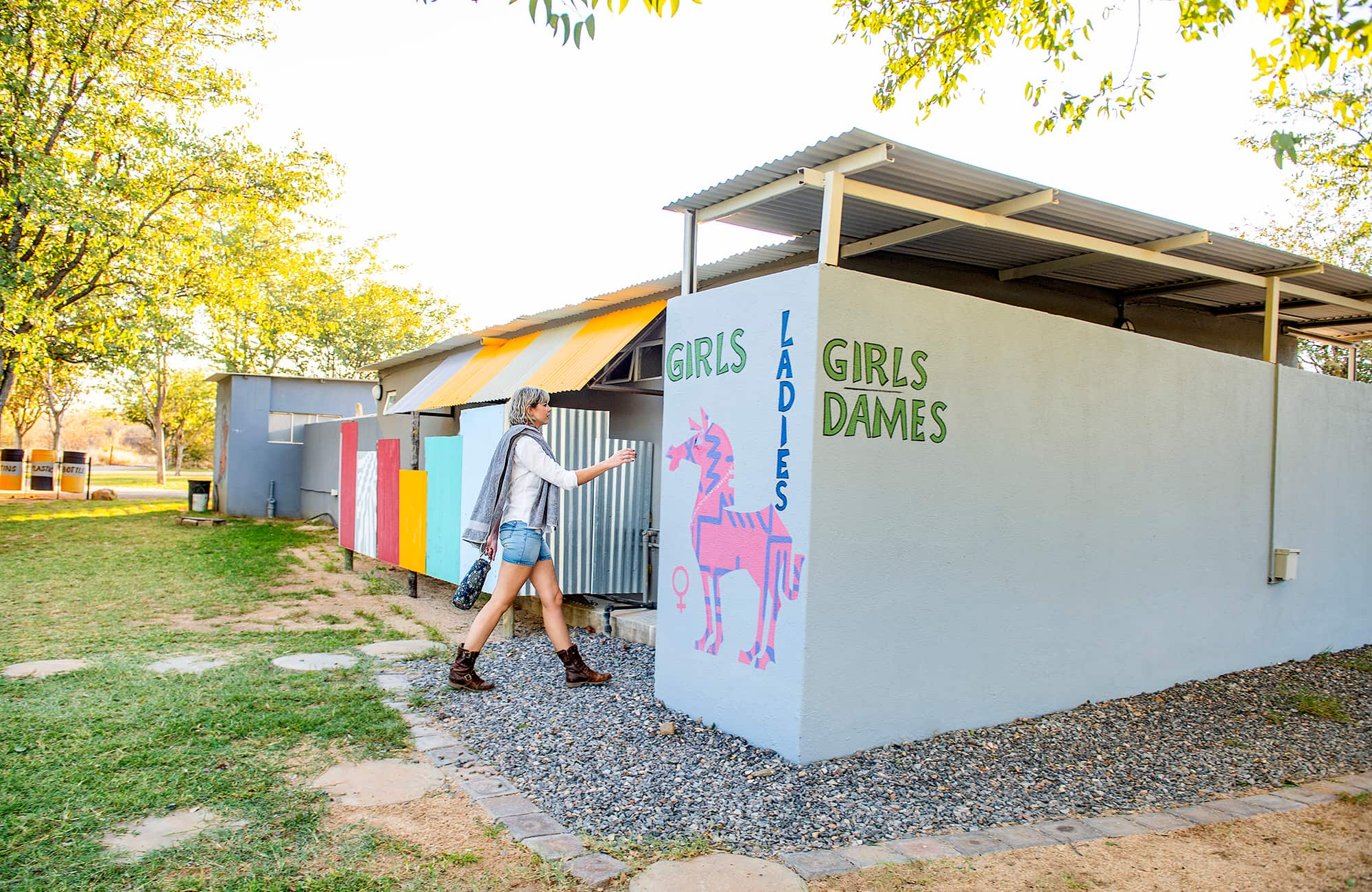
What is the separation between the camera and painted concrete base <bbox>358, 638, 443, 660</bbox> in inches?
249

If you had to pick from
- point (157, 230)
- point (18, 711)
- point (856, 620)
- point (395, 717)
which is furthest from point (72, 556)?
point (856, 620)

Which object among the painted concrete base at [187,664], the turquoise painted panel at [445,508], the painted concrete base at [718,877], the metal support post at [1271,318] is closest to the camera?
the painted concrete base at [718,877]

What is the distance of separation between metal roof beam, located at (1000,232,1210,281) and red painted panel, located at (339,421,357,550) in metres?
7.45

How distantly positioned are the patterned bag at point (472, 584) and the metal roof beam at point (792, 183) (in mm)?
2557

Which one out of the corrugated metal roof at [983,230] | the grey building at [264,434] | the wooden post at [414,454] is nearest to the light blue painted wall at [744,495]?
the corrugated metal roof at [983,230]

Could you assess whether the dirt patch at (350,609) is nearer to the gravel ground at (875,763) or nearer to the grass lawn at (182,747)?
the grass lawn at (182,747)

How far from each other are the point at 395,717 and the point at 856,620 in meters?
2.57

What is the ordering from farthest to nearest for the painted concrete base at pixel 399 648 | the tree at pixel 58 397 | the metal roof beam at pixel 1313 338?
the tree at pixel 58 397, the metal roof beam at pixel 1313 338, the painted concrete base at pixel 399 648

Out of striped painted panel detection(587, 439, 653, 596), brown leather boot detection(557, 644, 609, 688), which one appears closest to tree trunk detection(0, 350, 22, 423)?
striped painted panel detection(587, 439, 653, 596)

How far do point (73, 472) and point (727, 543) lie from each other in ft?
80.2

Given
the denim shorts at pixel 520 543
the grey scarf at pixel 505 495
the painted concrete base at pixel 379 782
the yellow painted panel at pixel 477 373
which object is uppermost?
the yellow painted panel at pixel 477 373

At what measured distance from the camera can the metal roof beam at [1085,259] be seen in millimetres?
5547

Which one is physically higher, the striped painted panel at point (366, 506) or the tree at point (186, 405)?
the tree at point (186, 405)

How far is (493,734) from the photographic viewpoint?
178 inches
